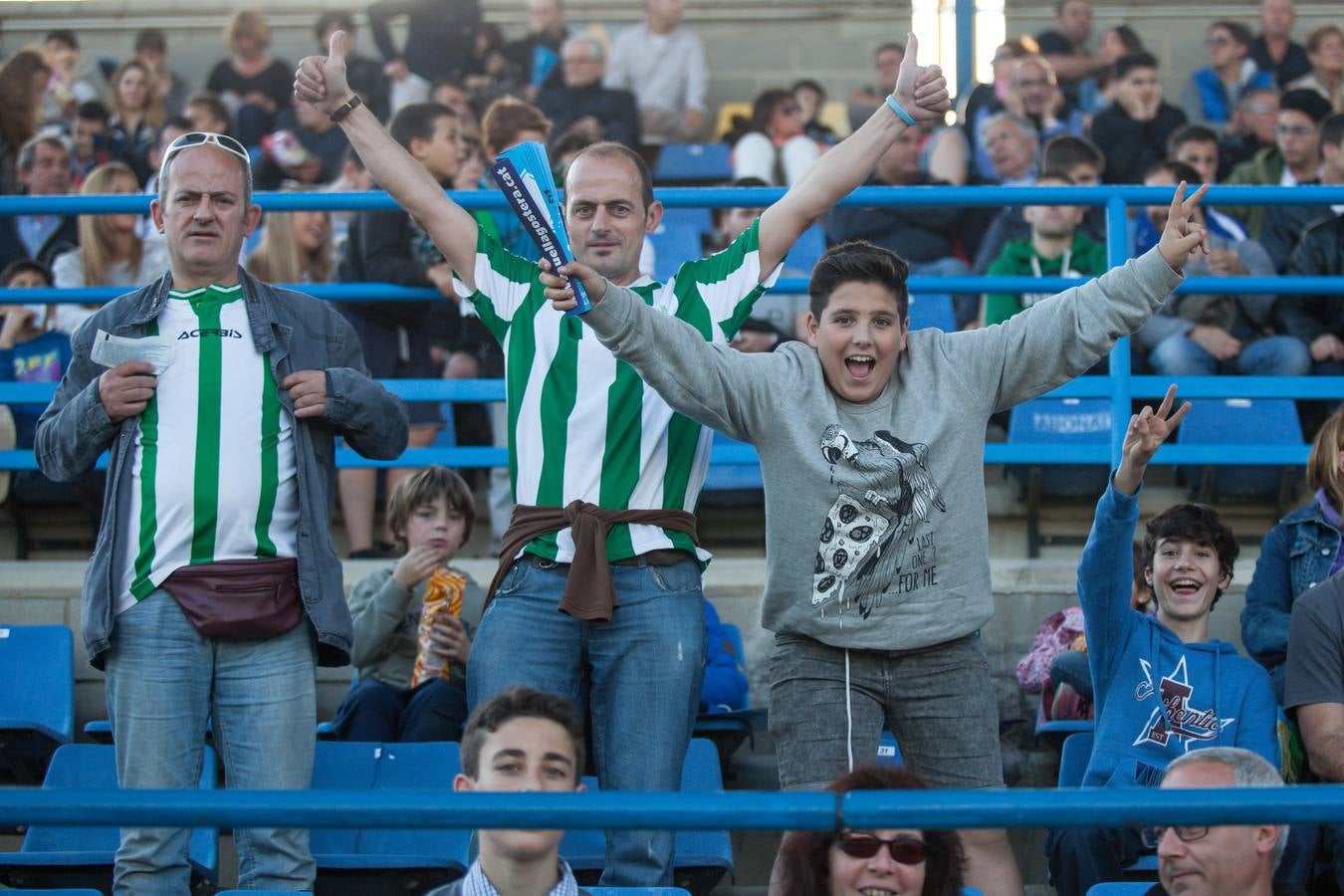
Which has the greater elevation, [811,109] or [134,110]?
[811,109]

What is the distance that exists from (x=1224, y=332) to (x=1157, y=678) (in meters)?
2.61

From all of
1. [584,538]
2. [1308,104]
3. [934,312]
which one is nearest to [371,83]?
[934,312]

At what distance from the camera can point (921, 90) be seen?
395 cm

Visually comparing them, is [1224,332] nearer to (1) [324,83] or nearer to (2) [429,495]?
(2) [429,495]

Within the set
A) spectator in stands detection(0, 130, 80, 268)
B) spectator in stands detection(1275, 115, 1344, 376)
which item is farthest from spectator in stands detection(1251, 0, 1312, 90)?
spectator in stands detection(0, 130, 80, 268)

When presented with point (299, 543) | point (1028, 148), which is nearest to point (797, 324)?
point (1028, 148)

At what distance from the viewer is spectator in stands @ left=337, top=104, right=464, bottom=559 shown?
562 cm

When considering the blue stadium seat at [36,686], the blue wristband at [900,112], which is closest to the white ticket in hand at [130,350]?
the blue stadium seat at [36,686]

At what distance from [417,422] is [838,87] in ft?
20.8

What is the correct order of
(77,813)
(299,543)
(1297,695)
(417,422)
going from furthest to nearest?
(417,422)
(1297,695)
(299,543)
(77,813)

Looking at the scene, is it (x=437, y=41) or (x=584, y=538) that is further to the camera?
(x=437, y=41)

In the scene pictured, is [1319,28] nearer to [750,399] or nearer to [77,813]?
[750,399]

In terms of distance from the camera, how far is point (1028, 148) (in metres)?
7.89

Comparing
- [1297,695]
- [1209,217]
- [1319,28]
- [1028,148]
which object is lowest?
[1297,695]
